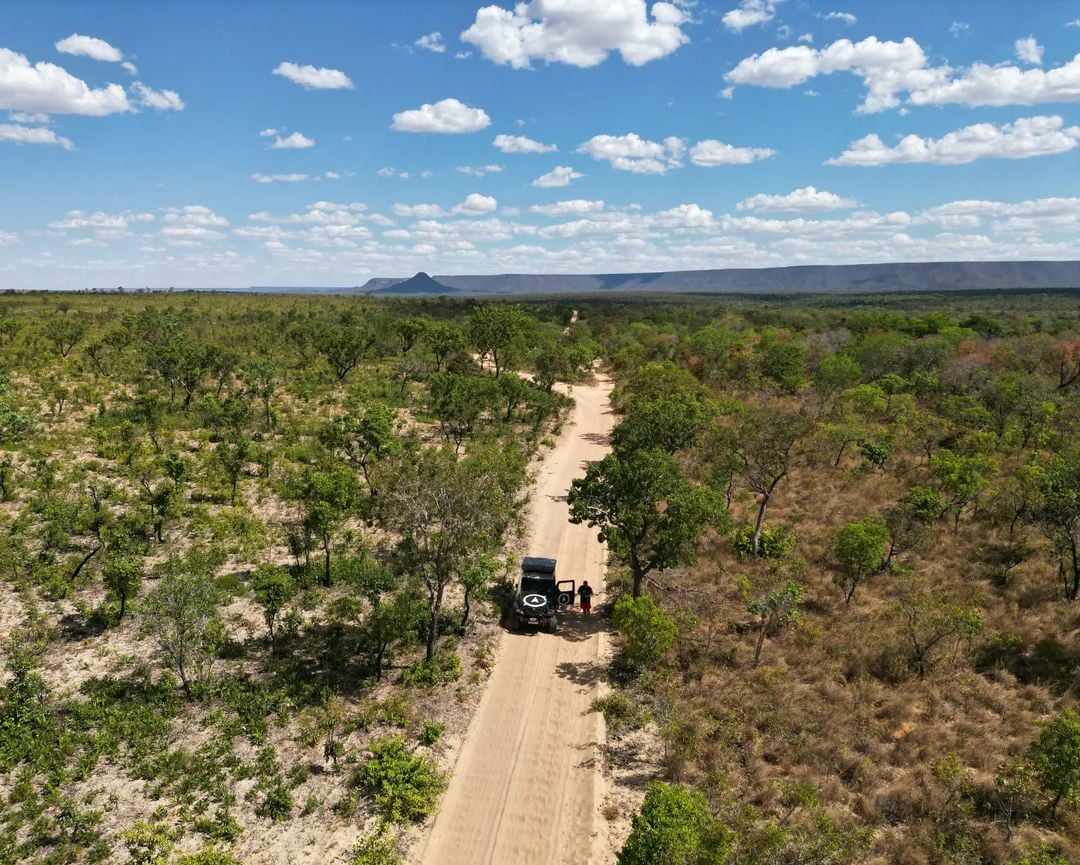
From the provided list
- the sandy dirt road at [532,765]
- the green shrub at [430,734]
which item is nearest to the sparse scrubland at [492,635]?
the green shrub at [430,734]

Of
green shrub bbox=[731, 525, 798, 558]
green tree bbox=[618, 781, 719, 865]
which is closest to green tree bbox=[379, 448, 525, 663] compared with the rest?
green tree bbox=[618, 781, 719, 865]

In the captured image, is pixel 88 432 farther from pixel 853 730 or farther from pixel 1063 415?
pixel 1063 415

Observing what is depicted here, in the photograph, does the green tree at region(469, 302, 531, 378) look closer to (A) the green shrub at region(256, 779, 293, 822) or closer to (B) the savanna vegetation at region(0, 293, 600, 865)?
(B) the savanna vegetation at region(0, 293, 600, 865)

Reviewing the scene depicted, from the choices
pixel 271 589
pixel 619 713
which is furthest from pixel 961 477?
pixel 271 589

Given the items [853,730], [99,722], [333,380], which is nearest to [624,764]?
[853,730]

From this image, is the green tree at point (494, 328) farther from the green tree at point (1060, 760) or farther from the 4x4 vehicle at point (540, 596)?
the green tree at point (1060, 760)

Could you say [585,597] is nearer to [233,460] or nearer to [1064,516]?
[1064,516]
